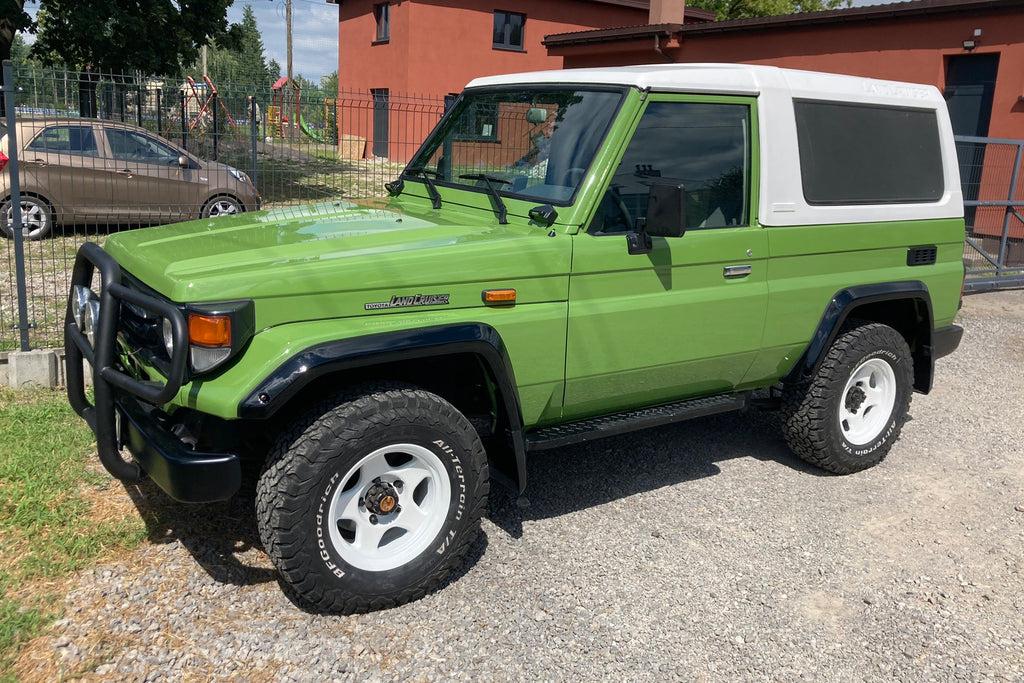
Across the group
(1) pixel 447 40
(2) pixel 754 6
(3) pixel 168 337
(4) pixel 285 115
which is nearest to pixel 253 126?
(4) pixel 285 115

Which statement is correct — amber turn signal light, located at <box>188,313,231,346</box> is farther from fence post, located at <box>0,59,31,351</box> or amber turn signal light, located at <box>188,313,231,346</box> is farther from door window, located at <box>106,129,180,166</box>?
door window, located at <box>106,129,180,166</box>

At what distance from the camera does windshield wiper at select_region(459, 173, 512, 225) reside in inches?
162

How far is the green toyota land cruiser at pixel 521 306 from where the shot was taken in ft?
10.8

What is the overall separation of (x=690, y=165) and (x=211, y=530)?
A: 9.42ft


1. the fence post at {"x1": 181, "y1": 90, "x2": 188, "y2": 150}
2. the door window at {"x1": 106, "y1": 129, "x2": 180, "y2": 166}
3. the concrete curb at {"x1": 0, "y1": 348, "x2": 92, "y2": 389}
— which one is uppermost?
the fence post at {"x1": 181, "y1": 90, "x2": 188, "y2": 150}

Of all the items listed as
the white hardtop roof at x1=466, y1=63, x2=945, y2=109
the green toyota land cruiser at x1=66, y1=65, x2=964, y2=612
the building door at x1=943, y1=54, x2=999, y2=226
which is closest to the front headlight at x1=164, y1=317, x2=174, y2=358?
the green toyota land cruiser at x1=66, y1=65, x2=964, y2=612

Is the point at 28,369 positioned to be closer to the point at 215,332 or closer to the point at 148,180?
the point at 148,180

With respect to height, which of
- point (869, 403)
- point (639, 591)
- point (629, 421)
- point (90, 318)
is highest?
point (90, 318)

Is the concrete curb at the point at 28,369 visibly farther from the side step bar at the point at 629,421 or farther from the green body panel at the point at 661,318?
the green body panel at the point at 661,318

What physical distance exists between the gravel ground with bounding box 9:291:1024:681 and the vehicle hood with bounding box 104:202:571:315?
1.27m

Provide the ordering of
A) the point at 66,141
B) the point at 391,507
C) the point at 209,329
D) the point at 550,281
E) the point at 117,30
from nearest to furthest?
1. the point at 209,329
2. the point at 391,507
3. the point at 550,281
4. the point at 66,141
5. the point at 117,30

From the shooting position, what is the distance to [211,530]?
4102 mm

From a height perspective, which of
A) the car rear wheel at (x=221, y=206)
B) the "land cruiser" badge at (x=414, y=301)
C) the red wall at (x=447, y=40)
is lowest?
the "land cruiser" badge at (x=414, y=301)

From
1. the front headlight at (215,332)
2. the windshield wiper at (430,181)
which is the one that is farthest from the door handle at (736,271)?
the front headlight at (215,332)
